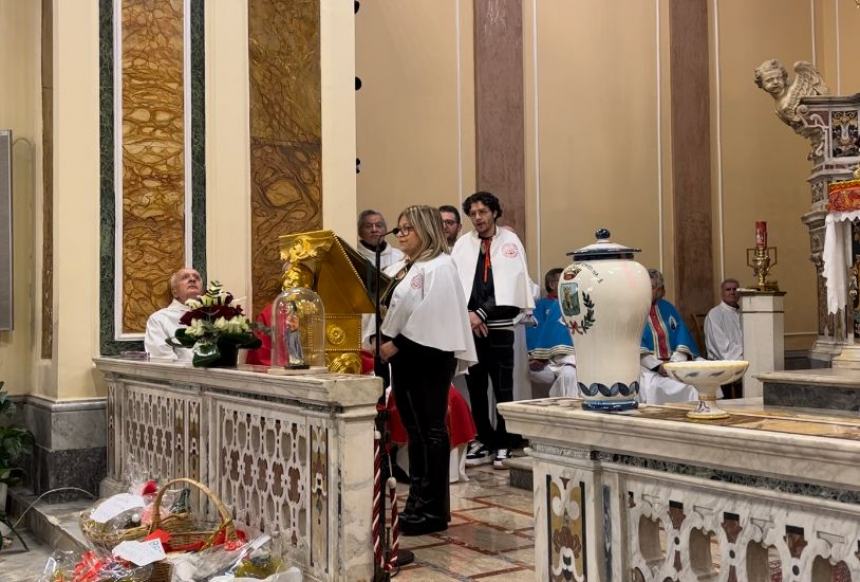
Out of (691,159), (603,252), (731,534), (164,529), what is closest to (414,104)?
(691,159)

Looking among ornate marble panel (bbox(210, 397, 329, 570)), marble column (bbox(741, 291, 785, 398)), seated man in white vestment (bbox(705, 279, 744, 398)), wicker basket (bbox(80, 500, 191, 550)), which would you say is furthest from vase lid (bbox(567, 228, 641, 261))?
seated man in white vestment (bbox(705, 279, 744, 398))

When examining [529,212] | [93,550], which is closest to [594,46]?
[529,212]

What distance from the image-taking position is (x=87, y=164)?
20.5 ft

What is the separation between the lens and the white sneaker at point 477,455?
271 inches

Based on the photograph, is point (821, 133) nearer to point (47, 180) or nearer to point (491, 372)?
point (491, 372)

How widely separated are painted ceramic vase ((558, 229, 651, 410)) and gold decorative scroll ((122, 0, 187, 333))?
449 centimetres

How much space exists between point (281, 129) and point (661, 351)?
367cm

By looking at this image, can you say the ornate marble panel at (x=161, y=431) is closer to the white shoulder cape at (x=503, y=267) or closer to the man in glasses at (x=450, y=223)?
the white shoulder cape at (x=503, y=267)

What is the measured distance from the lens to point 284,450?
151 inches

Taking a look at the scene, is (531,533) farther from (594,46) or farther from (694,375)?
(594,46)

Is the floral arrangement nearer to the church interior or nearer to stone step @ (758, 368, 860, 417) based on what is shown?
the church interior

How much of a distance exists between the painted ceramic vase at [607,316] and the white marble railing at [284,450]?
1238mm

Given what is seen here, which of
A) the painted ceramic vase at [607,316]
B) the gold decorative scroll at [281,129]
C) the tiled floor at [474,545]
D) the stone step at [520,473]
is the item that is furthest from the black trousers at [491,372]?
the painted ceramic vase at [607,316]

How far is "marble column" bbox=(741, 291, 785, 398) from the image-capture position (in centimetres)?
755
